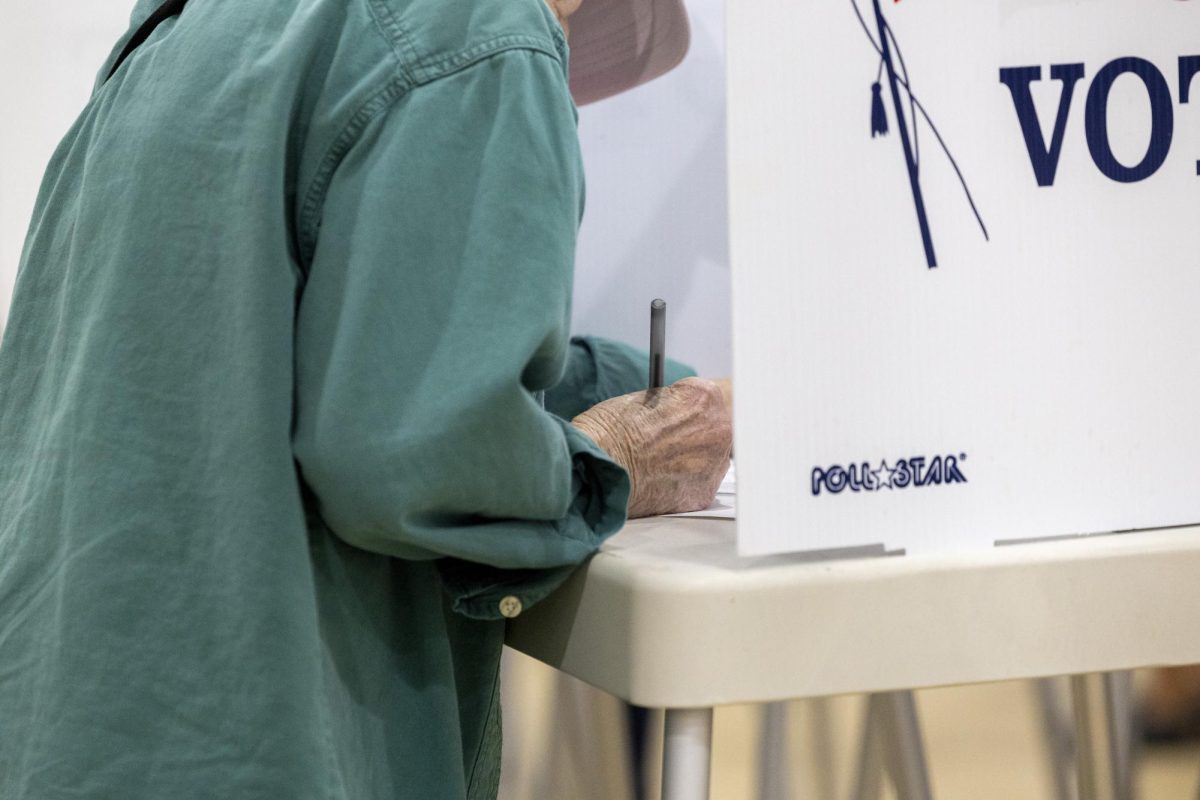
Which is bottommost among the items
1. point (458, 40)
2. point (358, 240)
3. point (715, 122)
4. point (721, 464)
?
point (721, 464)

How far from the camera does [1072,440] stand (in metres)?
0.64

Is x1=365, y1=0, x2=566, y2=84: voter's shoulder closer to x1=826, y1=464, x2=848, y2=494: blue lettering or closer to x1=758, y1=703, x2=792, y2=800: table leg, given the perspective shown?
x1=826, y1=464, x2=848, y2=494: blue lettering

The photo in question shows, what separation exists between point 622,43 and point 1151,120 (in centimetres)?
67

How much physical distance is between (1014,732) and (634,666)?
2.17 meters

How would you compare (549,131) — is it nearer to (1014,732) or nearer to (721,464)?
(721,464)

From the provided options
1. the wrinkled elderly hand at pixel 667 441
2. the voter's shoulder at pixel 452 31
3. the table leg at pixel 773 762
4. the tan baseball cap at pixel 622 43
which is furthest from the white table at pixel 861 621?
the table leg at pixel 773 762

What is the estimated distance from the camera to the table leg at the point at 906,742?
1.24 metres

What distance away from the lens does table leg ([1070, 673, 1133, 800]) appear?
3.85 ft

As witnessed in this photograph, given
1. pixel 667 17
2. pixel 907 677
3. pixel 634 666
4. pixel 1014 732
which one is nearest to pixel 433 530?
pixel 634 666

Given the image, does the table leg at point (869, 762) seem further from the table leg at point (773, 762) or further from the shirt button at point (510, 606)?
the shirt button at point (510, 606)

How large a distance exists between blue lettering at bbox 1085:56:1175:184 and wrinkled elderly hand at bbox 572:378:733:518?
0.31 metres

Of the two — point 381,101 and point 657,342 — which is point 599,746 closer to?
point 657,342

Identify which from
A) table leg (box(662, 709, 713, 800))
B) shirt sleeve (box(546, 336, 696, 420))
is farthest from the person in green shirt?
shirt sleeve (box(546, 336, 696, 420))

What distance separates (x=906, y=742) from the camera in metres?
1.26
